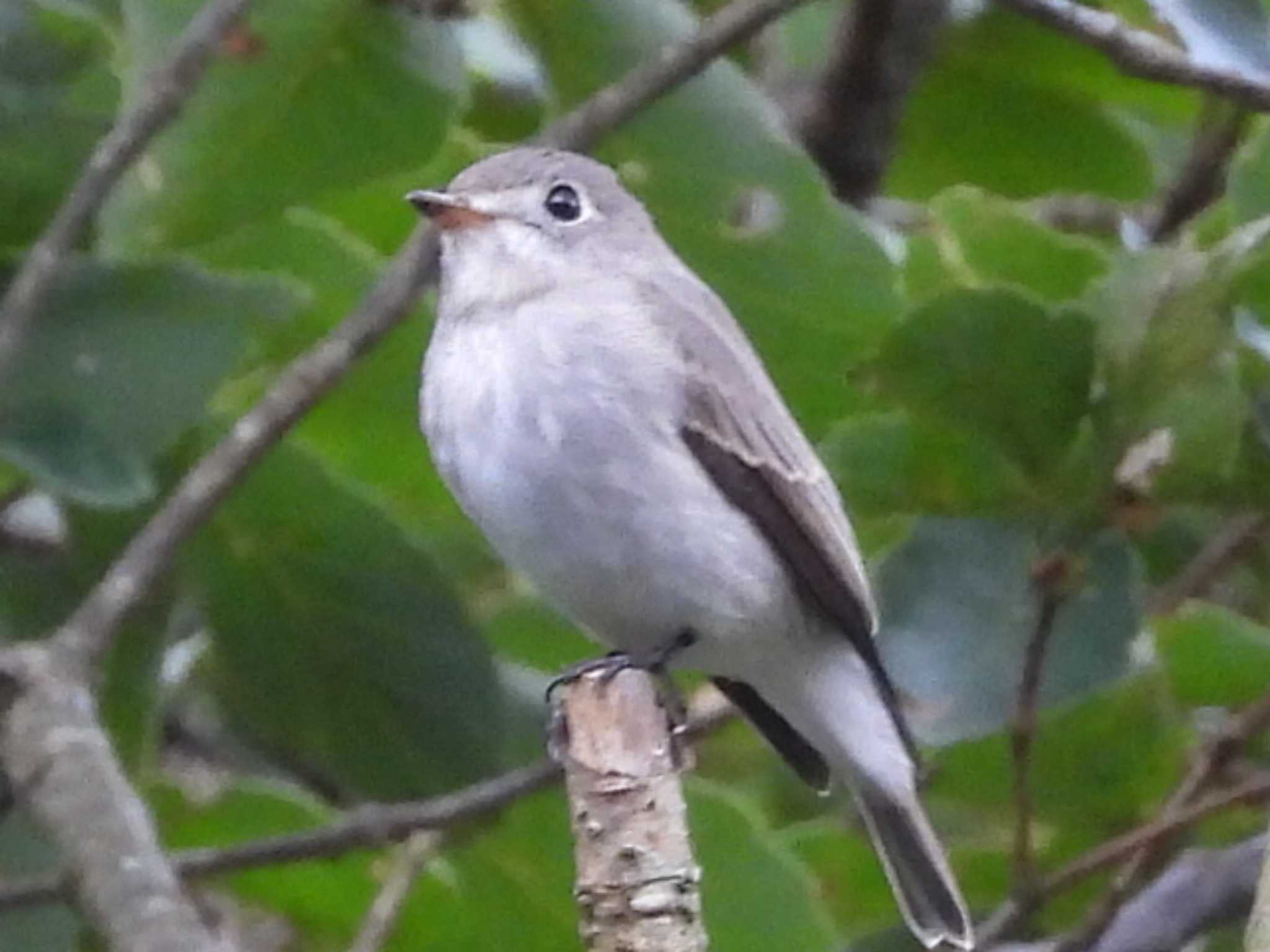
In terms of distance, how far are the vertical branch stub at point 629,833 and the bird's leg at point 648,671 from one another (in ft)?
0.21

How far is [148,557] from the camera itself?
2158mm

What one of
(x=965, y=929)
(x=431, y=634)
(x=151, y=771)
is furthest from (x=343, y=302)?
(x=965, y=929)

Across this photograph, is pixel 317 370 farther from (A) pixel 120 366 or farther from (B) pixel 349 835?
(B) pixel 349 835

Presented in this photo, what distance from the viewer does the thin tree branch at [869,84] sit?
281 cm

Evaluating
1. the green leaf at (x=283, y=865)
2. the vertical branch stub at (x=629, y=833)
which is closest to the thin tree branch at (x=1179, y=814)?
the vertical branch stub at (x=629, y=833)

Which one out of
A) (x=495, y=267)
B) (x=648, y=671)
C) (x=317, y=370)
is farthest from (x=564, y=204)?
(x=648, y=671)

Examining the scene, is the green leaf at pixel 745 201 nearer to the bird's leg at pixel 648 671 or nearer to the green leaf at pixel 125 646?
the bird's leg at pixel 648 671

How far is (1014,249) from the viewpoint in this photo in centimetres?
222

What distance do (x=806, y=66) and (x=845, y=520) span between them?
88cm

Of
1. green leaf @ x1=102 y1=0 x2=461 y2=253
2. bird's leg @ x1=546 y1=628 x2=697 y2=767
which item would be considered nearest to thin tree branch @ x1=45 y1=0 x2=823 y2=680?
green leaf @ x1=102 y1=0 x2=461 y2=253

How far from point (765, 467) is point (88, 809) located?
2.71ft

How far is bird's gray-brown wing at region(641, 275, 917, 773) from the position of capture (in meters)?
2.54

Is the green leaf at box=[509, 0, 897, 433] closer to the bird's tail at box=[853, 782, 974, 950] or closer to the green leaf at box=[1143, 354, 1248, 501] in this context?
the green leaf at box=[1143, 354, 1248, 501]

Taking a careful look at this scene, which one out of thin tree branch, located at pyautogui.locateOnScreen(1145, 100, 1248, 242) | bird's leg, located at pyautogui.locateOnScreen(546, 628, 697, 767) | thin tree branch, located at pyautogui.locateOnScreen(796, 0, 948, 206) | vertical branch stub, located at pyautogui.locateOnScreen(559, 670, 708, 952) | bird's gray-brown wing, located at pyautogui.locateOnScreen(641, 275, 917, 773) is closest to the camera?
→ vertical branch stub, located at pyautogui.locateOnScreen(559, 670, 708, 952)
